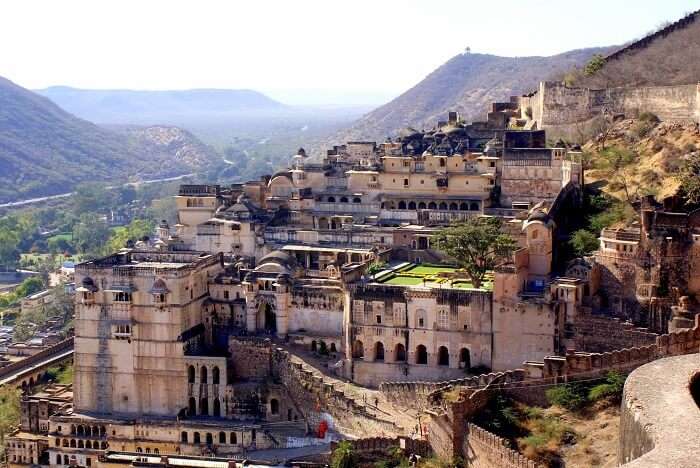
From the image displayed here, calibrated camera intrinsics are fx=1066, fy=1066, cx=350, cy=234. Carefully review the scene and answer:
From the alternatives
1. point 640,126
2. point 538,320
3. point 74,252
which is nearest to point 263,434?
point 538,320

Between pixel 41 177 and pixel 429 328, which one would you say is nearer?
pixel 429 328

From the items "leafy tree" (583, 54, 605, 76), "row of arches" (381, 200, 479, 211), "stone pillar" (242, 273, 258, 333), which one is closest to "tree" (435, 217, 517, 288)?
"stone pillar" (242, 273, 258, 333)

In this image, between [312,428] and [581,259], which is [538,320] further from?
[312,428]

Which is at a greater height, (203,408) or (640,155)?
(640,155)

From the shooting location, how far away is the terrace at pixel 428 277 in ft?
119

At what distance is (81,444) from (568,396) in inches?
692

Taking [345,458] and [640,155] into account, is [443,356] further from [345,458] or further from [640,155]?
[640,155]

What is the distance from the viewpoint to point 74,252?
9606 centimetres

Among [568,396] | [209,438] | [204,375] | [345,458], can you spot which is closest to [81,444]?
[209,438]

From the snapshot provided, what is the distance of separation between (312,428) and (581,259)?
34.0ft

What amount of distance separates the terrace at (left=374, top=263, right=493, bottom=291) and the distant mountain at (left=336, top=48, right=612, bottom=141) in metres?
85.8

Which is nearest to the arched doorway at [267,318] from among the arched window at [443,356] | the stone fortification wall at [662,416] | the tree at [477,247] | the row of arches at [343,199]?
the arched window at [443,356]

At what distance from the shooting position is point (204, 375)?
37.5 m

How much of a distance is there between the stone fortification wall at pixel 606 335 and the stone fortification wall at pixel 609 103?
48.0 ft
